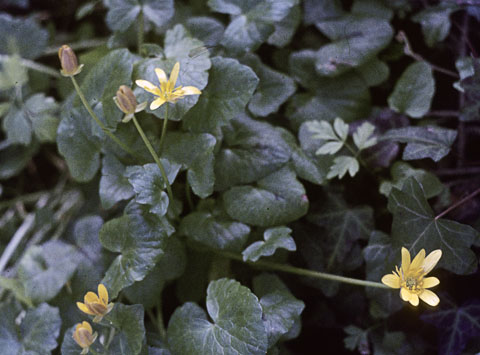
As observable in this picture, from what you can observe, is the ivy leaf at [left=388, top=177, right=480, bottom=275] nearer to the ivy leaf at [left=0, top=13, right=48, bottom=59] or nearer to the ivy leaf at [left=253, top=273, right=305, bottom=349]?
the ivy leaf at [left=253, top=273, right=305, bottom=349]

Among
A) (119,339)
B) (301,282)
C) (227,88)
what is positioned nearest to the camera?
(119,339)

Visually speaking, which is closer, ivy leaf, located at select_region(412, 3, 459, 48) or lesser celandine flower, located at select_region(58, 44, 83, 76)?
lesser celandine flower, located at select_region(58, 44, 83, 76)

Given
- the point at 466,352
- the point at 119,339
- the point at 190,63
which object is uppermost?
the point at 190,63

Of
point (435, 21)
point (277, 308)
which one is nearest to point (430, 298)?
point (277, 308)

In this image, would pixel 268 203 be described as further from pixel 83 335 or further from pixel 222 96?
pixel 83 335

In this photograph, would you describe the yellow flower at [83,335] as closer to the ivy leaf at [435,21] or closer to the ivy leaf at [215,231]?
the ivy leaf at [215,231]

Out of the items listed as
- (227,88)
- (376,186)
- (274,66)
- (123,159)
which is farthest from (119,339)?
(274,66)

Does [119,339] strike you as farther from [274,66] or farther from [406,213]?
[274,66]

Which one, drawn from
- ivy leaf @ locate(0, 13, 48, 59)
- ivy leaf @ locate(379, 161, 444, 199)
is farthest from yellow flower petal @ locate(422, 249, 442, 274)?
ivy leaf @ locate(0, 13, 48, 59)
